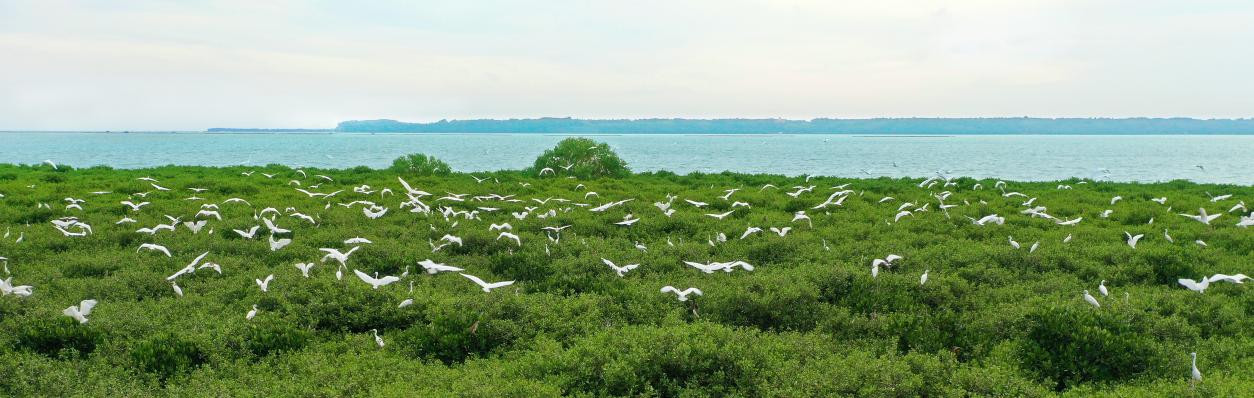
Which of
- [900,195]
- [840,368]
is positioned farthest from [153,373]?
[900,195]

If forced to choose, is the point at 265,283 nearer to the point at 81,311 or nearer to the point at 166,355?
the point at 81,311

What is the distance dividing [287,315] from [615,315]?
3698 millimetres

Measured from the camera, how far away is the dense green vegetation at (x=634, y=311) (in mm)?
6699

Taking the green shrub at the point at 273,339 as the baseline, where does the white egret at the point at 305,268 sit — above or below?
above

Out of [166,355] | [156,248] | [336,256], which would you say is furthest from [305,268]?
[156,248]

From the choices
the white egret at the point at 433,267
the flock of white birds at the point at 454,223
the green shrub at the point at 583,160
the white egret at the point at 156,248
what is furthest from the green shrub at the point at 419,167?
the white egret at the point at 433,267

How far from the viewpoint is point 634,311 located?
8570 millimetres

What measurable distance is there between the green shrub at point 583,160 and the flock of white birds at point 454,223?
25.3 feet

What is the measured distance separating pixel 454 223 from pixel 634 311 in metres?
6.35

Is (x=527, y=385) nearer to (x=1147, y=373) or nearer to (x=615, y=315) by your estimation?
(x=615, y=315)

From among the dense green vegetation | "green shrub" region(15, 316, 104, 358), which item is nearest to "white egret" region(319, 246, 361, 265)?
the dense green vegetation

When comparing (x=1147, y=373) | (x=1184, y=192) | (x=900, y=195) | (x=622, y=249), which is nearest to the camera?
(x=1147, y=373)

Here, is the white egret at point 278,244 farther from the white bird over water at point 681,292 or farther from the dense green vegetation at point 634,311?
the white bird over water at point 681,292

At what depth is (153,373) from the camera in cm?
693
